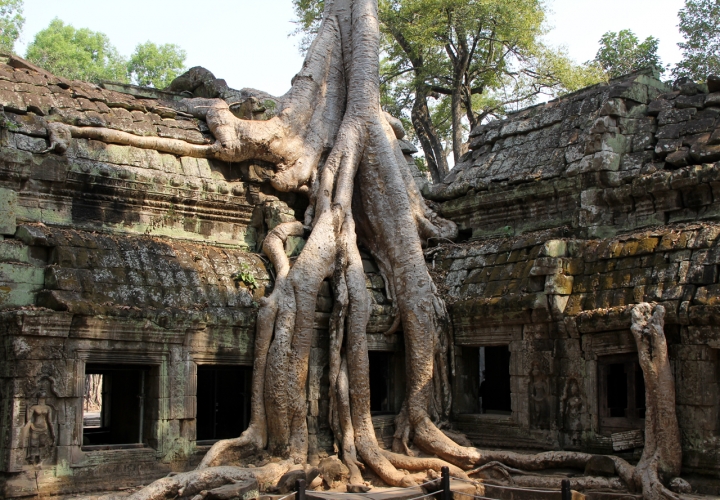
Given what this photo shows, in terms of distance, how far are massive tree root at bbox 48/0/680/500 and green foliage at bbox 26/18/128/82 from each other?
15805mm

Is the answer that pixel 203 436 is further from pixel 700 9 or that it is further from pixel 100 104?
pixel 700 9

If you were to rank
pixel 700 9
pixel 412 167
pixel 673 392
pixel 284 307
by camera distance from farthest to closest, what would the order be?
pixel 700 9
pixel 412 167
pixel 284 307
pixel 673 392

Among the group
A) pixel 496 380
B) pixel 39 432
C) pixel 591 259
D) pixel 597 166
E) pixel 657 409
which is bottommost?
pixel 39 432

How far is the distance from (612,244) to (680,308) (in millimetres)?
1435

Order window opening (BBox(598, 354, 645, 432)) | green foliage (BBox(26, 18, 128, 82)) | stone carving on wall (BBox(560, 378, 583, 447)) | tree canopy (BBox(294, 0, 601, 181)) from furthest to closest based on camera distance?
green foliage (BBox(26, 18, 128, 82)), tree canopy (BBox(294, 0, 601, 181)), stone carving on wall (BBox(560, 378, 583, 447)), window opening (BBox(598, 354, 645, 432))

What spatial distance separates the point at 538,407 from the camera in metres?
9.80

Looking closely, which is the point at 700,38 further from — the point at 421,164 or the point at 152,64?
the point at 152,64

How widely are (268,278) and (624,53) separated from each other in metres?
15.0

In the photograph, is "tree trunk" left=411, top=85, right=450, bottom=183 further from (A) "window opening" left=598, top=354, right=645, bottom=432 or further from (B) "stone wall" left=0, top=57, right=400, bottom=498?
(A) "window opening" left=598, top=354, right=645, bottom=432

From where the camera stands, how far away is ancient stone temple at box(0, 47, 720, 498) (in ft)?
26.7

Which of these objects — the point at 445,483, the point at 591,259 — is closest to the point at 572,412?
the point at 591,259

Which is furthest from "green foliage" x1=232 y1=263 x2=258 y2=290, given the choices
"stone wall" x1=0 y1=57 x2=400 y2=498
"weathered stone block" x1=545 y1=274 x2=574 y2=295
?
"weathered stone block" x1=545 y1=274 x2=574 y2=295

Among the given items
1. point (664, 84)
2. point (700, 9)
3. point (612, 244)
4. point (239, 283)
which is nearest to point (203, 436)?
point (239, 283)

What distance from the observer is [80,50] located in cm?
2781
